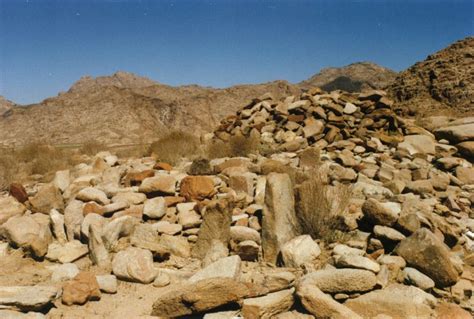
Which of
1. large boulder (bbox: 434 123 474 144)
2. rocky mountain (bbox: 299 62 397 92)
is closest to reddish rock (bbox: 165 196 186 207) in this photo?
large boulder (bbox: 434 123 474 144)

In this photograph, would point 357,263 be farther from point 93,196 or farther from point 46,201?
point 46,201

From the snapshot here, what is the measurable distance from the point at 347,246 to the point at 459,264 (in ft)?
3.16

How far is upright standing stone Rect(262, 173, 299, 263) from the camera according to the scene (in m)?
3.81

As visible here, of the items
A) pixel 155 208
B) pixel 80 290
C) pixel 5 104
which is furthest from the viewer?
pixel 5 104

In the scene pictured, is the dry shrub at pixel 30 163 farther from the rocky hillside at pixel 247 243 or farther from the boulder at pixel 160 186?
the boulder at pixel 160 186

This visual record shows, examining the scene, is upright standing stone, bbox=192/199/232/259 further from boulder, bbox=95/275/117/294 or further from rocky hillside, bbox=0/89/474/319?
boulder, bbox=95/275/117/294

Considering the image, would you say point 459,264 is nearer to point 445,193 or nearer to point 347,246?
point 347,246

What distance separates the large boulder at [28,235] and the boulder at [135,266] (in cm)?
97

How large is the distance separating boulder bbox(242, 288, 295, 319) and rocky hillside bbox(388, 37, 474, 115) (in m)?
9.34

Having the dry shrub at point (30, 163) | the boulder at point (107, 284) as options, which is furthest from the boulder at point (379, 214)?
the dry shrub at point (30, 163)

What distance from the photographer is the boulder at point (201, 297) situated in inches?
112

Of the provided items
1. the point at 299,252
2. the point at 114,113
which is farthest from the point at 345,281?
the point at 114,113

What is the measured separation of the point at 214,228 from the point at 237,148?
3.70 meters

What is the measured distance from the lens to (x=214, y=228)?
399cm
